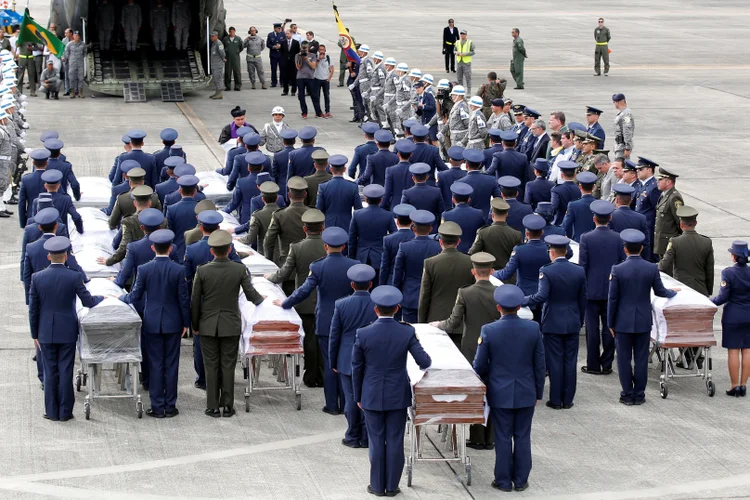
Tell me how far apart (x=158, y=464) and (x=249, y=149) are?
571cm

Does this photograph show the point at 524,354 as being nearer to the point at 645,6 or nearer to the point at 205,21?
the point at 205,21

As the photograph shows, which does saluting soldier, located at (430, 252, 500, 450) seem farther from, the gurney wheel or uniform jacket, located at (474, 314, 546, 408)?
the gurney wheel

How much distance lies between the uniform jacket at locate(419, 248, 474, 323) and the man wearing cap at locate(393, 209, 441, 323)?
41cm

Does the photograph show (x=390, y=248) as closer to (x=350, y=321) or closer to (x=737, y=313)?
(x=350, y=321)

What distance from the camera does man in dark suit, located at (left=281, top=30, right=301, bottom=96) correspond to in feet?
94.4

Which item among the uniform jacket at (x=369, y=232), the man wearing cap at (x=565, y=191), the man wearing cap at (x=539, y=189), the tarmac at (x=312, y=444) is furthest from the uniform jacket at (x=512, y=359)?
the man wearing cap at (x=539, y=189)

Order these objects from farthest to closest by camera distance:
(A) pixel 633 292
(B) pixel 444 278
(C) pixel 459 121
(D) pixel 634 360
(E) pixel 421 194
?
(C) pixel 459 121
(E) pixel 421 194
(D) pixel 634 360
(A) pixel 633 292
(B) pixel 444 278

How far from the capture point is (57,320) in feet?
35.7

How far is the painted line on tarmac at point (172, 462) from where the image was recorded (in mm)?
9762

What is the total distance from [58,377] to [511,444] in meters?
4.14

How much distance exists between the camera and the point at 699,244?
12.5 metres

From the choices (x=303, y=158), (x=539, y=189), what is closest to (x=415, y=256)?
(x=539, y=189)

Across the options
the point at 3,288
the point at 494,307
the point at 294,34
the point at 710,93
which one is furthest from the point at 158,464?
the point at 710,93

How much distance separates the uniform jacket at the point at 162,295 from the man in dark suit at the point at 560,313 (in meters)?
3.15
